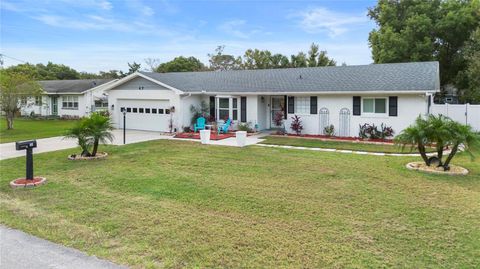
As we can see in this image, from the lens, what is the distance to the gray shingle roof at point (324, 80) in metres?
16.1

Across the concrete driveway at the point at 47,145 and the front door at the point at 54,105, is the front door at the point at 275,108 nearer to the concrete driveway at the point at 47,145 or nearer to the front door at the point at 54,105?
the concrete driveway at the point at 47,145

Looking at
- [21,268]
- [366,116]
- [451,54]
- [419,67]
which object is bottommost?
[21,268]

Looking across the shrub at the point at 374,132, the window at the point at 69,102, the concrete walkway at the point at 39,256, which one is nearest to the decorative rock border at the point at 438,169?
the shrub at the point at 374,132

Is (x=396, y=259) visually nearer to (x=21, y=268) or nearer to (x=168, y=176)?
(x=21, y=268)

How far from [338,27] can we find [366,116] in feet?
33.2

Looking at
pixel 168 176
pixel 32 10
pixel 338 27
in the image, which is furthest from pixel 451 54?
pixel 32 10

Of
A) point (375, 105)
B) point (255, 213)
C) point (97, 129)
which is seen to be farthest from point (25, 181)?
point (375, 105)

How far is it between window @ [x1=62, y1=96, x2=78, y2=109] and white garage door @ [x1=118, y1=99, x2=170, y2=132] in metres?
11.2

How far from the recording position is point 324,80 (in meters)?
18.6

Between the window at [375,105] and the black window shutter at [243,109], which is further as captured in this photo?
the black window shutter at [243,109]

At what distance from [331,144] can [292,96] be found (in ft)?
15.0

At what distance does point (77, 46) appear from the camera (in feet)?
96.5

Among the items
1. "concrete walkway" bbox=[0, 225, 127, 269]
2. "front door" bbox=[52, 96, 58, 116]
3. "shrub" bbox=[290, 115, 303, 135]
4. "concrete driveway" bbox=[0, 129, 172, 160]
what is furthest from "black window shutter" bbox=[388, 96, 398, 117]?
"front door" bbox=[52, 96, 58, 116]

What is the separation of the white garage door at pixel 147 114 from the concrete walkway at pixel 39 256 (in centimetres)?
1558
